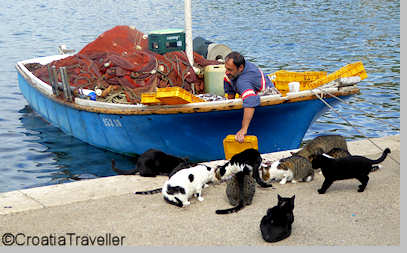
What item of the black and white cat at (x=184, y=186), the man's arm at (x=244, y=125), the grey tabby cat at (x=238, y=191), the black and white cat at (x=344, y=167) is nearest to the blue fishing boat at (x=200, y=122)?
the man's arm at (x=244, y=125)

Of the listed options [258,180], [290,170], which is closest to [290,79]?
[290,170]

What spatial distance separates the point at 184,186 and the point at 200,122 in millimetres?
3383

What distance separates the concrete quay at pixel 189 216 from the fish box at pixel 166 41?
16.6 feet

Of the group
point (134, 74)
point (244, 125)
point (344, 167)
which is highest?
point (134, 74)

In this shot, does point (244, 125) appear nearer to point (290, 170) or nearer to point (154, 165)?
point (290, 170)

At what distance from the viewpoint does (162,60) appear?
1075 cm

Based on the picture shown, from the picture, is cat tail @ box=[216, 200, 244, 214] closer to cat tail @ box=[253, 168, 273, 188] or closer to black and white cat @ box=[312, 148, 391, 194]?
cat tail @ box=[253, 168, 273, 188]

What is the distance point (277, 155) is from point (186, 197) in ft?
7.51

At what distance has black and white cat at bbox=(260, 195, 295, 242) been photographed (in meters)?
5.16

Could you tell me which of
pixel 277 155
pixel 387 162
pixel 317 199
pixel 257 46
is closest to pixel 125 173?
pixel 277 155

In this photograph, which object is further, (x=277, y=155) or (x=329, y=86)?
(x=329, y=86)

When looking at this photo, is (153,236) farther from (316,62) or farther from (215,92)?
(316,62)

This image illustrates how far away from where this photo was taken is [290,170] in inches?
266

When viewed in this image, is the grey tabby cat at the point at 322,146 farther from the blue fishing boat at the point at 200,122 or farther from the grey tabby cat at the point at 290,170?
the blue fishing boat at the point at 200,122
